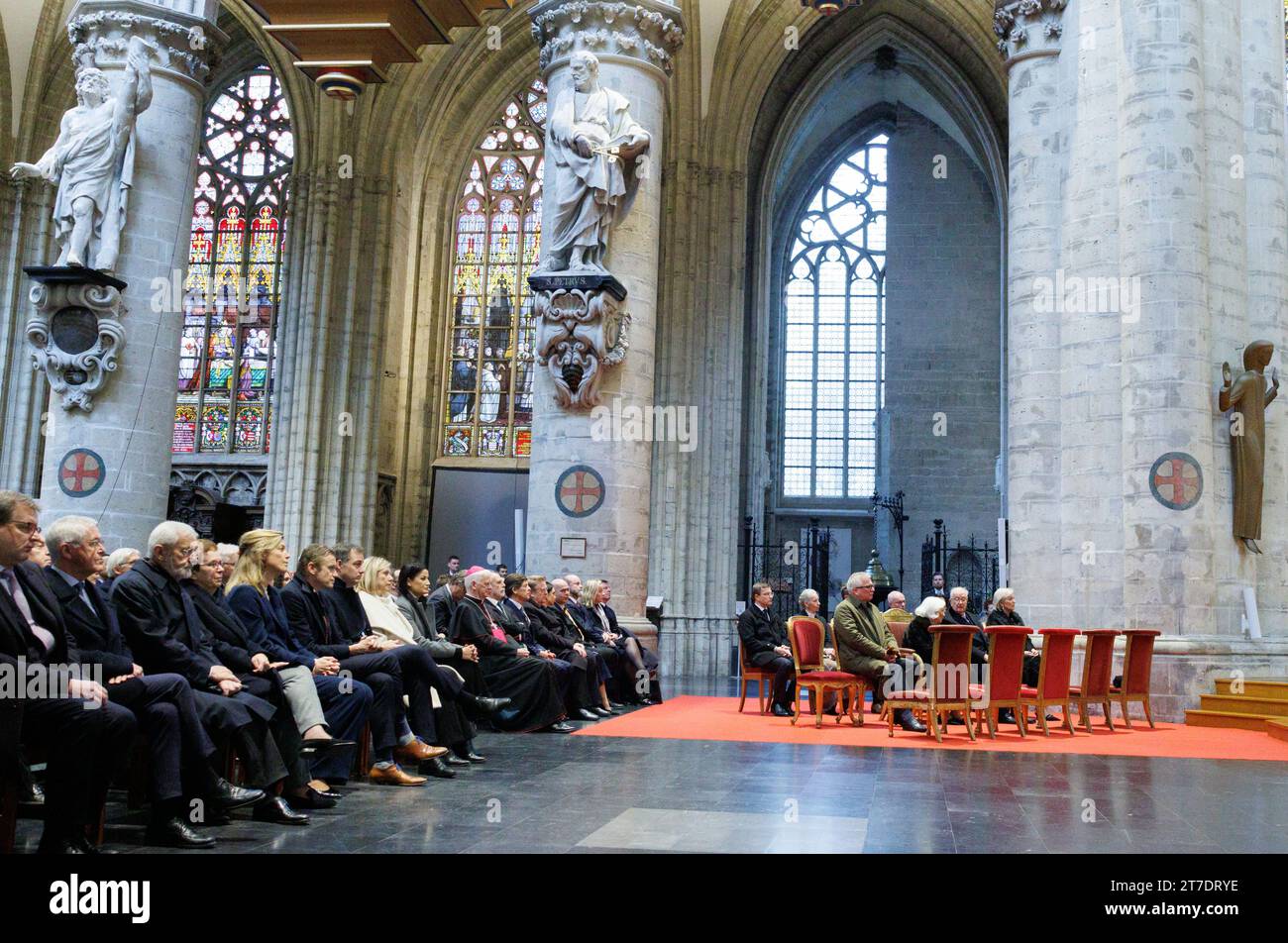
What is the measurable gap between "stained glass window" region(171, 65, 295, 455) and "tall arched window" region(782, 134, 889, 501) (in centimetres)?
1045

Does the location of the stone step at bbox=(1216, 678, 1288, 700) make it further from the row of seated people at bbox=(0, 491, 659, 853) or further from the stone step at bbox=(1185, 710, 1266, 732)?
the row of seated people at bbox=(0, 491, 659, 853)

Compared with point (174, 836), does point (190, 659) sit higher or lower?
higher

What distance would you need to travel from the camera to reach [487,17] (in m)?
20.0

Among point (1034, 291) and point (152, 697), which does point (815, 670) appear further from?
point (152, 697)

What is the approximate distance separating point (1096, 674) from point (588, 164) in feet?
21.5

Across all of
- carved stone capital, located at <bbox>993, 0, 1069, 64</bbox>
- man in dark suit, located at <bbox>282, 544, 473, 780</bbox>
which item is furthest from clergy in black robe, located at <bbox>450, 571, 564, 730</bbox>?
carved stone capital, located at <bbox>993, 0, 1069, 64</bbox>

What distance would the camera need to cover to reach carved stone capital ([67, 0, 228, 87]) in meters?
12.5

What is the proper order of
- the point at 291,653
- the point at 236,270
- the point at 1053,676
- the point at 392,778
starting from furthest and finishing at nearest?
the point at 236,270
the point at 1053,676
the point at 392,778
the point at 291,653

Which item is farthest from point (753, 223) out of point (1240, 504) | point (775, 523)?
point (1240, 504)

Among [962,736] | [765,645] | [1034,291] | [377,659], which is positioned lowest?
[962,736]

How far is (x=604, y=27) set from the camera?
42.5 feet

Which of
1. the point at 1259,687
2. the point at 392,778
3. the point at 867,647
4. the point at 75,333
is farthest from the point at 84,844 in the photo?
the point at 1259,687

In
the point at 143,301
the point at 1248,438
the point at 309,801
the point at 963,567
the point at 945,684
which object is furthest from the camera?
the point at 963,567
